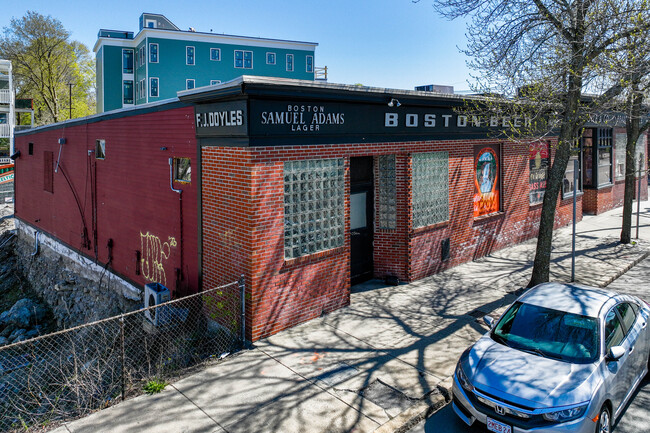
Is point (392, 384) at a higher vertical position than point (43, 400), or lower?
higher

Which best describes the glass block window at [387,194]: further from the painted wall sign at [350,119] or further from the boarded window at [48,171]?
the boarded window at [48,171]

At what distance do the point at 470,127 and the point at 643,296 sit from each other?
5691 millimetres

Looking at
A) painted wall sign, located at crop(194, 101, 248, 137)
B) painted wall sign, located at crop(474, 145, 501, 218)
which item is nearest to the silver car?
painted wall sign, located at crop(194, 101, 248, 137)

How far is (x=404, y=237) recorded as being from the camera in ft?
40.2

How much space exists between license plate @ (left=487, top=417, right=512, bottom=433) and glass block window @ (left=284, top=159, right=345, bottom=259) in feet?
15.8

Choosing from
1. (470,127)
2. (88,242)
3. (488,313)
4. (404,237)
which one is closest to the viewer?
(488,313)

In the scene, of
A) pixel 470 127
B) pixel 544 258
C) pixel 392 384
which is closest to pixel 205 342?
pixel 392 384

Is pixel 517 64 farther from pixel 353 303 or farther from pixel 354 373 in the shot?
pixel 354 373

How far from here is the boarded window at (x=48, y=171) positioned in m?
19.6

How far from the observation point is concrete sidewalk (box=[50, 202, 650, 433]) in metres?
6.70

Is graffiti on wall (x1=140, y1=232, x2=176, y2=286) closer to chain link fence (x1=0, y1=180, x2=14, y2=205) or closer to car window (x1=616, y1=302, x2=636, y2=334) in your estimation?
car window (x1=616, y1=302, x2=636, y2=334)

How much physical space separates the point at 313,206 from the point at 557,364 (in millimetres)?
5236

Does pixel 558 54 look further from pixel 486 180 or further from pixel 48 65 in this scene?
pixel 48 65

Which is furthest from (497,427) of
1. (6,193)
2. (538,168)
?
(6,193)
